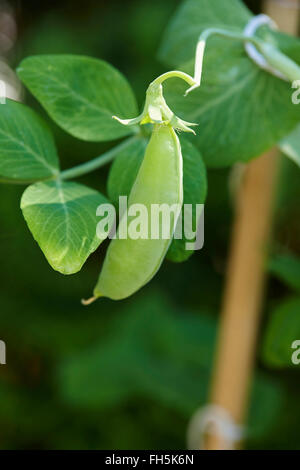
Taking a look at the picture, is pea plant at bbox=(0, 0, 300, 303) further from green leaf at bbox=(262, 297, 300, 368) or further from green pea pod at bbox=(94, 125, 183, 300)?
green leaf at bbox=(262, 297, 300, 368)

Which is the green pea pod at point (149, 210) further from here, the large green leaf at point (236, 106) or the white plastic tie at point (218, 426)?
the white plastic tie at point (218, 426)

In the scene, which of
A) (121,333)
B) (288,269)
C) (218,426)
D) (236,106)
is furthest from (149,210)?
(121,333)

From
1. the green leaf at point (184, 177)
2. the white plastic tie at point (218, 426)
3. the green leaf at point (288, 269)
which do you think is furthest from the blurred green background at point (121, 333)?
the green leaf at point (184, 177)

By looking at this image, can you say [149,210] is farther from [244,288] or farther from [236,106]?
[244,288]

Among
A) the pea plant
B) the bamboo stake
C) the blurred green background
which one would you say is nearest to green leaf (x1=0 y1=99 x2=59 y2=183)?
the pea plant
